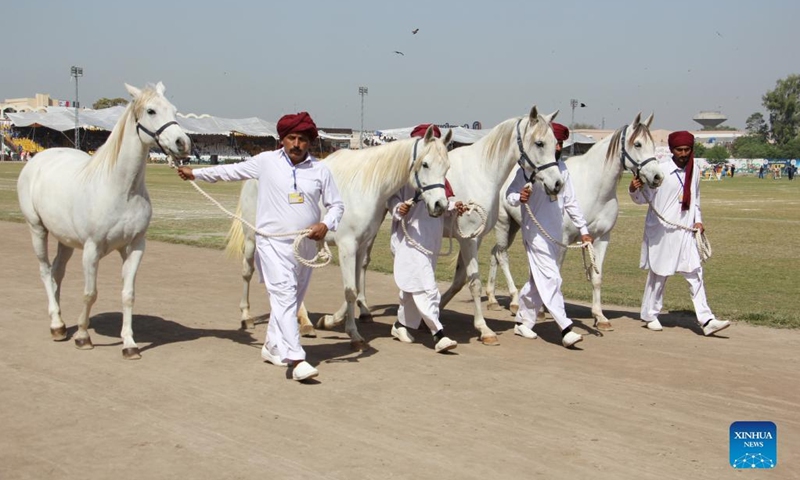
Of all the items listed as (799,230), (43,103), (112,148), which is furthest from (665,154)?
(43,103)

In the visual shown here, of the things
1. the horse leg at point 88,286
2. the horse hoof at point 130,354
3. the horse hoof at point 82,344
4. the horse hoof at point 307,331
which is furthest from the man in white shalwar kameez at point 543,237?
the horse hoof at point 82,344

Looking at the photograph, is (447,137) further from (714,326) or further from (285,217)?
(714,326)

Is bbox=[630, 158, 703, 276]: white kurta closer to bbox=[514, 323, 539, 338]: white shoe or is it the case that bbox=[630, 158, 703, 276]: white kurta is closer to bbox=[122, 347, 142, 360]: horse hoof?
bbox=[514, 323, 539, 338]: white shoe

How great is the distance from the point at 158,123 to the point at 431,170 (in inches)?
96.3

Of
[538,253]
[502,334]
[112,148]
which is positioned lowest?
[502,334]

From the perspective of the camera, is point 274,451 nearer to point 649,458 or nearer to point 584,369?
point 649,458

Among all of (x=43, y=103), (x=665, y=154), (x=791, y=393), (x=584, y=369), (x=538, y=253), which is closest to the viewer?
(x=791, y=393)

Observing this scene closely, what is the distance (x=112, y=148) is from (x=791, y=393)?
20.4 feet

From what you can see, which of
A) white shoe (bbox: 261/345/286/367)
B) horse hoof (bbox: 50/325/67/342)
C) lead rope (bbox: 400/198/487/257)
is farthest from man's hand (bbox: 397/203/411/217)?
horse hoof (bbox: 50/325/67/342)

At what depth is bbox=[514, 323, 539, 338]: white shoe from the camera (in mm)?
8398

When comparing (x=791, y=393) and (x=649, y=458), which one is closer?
(x=649, y=458)

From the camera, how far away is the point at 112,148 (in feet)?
23.6

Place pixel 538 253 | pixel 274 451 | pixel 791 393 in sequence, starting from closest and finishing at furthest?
1. pixel 274 451
2. pixel 791 393
3. pixel 538 253

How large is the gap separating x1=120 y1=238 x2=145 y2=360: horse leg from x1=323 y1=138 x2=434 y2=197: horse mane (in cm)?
202
